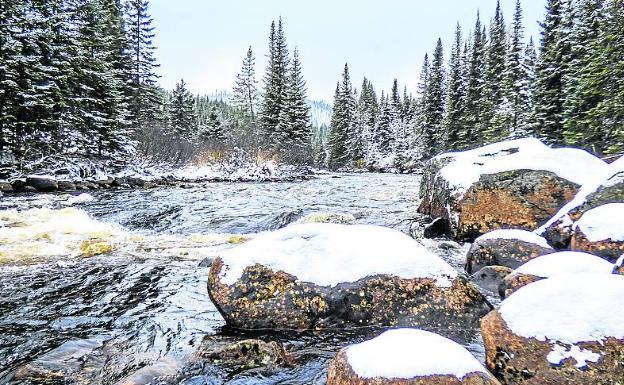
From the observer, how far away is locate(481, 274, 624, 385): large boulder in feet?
8.69

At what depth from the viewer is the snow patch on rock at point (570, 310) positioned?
2.74 meters

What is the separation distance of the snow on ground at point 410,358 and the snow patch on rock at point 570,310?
648 millimetres

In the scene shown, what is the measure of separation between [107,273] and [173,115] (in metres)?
39.0

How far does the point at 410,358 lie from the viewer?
8.11ft

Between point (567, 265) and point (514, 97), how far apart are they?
110ft

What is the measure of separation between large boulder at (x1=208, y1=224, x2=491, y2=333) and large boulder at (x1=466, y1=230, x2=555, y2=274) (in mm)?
1817

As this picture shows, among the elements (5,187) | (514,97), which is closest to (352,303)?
(5,187)

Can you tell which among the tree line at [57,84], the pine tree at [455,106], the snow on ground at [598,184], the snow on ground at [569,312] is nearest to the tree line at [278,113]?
the tree line at [57,84]

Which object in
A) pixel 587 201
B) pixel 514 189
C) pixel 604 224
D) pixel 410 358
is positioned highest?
Result: pixel 514 189

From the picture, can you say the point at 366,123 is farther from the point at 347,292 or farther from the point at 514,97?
the point at 347,292

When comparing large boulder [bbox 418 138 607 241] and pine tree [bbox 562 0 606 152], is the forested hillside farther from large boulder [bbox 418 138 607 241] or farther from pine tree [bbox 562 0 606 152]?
large boulder [bbox 418 138 607 241]

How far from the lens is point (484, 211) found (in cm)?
827

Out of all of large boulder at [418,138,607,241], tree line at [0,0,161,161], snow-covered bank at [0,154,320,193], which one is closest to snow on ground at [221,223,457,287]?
large boulder at [418,138,607,241]

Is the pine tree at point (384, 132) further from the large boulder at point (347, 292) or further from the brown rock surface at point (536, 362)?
the brown rock surface at point (536, 362)
